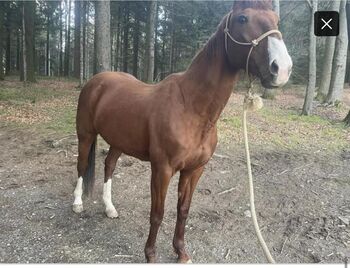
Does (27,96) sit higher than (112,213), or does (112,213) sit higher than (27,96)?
(27,96)

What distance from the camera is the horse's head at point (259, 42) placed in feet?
7.46

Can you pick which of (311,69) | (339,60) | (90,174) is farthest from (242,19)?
(339,60)

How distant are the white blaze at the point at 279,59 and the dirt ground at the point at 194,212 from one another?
1937 mm

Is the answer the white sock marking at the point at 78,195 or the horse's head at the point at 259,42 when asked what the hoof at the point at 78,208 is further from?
the horse's head at the point at 259,42

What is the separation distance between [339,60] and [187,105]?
10.5 m

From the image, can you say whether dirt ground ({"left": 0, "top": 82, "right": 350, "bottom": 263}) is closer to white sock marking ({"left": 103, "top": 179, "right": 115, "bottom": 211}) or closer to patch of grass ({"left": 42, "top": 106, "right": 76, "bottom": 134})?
white sock marking ({"left": 103, "top": 179, "right": 115, "bottom": 211})

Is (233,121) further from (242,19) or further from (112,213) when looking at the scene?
(242,19)

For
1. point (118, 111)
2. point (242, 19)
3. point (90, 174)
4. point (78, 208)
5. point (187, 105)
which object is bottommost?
point (78, 208)

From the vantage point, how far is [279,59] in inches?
88.5

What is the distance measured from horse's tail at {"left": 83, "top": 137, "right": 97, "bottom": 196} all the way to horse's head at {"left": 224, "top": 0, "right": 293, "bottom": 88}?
2491 mm

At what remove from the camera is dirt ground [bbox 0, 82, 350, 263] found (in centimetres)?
346

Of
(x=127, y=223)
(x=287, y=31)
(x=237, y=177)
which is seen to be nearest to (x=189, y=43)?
(x=287, y=31)

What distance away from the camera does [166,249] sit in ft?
11.6

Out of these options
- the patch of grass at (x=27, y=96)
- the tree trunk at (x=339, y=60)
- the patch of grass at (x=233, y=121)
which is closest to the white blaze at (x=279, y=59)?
the patch of grass at (x=233, y=121)
